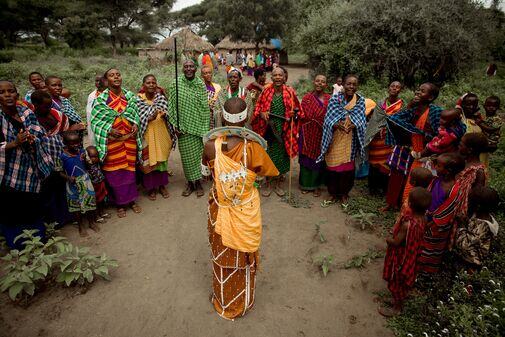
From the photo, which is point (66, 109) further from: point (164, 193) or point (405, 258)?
point (405, 258)

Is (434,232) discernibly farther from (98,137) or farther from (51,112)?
(51,112)

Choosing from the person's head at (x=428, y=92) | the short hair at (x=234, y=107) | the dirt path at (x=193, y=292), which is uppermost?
the person's head at (x=428, y=92)

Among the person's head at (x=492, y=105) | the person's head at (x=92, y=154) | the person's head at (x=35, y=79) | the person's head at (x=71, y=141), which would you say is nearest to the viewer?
the person's head at (x=71, y=141)

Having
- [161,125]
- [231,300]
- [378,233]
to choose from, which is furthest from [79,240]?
[378,233]

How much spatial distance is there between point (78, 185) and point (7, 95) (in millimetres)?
1282

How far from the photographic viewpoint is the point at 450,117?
334cm

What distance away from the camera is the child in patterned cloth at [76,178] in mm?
3906

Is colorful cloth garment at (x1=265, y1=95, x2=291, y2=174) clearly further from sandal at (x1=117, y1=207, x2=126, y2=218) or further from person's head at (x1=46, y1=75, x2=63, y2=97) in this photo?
person's head at (x1=46, y1=75, x2=63, y2=97)

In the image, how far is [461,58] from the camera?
475 inches

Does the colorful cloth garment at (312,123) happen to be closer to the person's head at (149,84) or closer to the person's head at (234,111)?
the person's head at (149,84)

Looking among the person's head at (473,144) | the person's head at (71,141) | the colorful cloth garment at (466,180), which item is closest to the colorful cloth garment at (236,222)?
the colorful cloth garment at (466,180)

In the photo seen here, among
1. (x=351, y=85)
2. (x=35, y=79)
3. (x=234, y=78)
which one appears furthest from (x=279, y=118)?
(x=35, y=79)

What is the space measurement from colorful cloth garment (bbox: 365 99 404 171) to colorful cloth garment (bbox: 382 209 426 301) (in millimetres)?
2058

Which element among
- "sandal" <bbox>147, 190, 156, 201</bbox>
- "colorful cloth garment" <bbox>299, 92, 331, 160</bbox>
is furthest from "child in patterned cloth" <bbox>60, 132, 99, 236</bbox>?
"colorful cloth garment" <bbox>299, 92, 331, 160</bbox>
